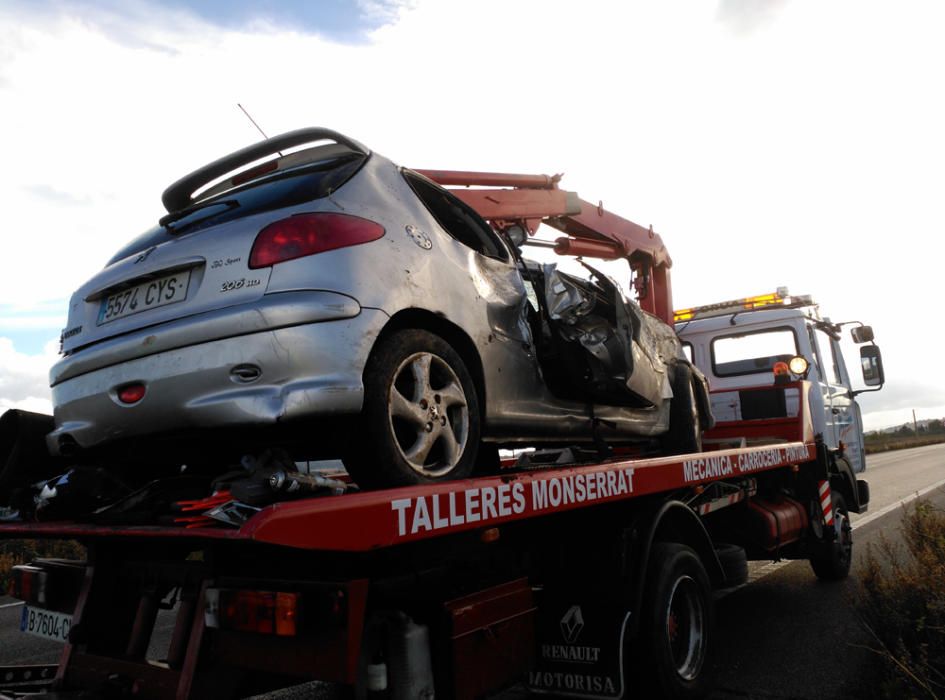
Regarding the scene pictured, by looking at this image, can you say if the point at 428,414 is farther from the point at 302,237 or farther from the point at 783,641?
the point at 783,641

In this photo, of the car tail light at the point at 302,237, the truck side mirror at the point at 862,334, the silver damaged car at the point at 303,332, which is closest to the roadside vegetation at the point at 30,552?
the silver damaged car at the point at 303,332

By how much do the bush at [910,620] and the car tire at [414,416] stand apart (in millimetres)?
2215

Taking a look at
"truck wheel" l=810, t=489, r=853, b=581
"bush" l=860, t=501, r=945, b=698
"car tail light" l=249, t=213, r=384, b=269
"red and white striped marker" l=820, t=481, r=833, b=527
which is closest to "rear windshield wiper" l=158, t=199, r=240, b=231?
"car tail light" l=249, t=213, r=384, b=269

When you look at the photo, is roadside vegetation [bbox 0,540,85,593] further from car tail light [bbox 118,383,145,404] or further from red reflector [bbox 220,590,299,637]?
red reflector [bbox 220,590,299,637]

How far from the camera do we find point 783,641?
15.9 ft

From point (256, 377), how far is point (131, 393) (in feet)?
1.86

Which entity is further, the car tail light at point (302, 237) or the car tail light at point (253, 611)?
the car tail light at point (302, 237)

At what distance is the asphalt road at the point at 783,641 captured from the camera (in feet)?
13.1

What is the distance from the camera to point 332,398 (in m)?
2.64

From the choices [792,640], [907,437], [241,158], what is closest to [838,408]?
[792,640]

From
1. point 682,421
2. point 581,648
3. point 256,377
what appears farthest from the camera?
point 682,421

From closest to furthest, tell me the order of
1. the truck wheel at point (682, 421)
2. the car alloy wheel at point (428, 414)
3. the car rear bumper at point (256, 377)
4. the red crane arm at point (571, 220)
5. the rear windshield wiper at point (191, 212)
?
the car rear bumper at point (256, 377), the car alloy wheel at point (428, 414), the rear windshield wiper at point (191, 212), the truck wheel at point (682, 421), the red crane arm at point (571, 220)

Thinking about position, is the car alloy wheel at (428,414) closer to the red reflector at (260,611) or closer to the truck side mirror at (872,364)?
the red reflector at (260,611)

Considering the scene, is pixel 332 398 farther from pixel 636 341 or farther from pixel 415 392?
pixel 636 341
